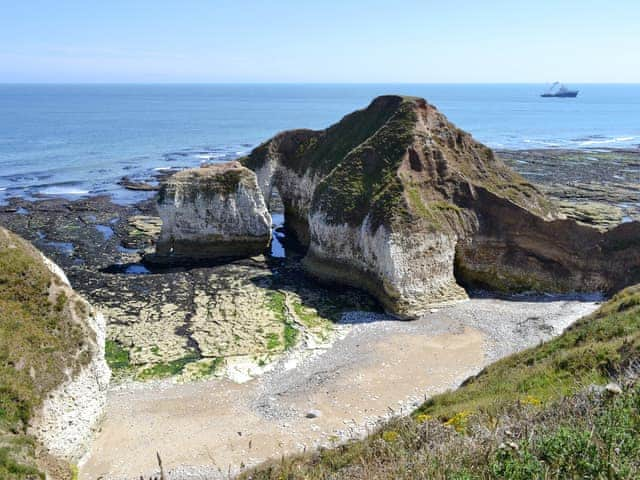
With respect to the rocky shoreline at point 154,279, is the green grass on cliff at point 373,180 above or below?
above

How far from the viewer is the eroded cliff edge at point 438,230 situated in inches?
1228

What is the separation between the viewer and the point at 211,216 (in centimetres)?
4069

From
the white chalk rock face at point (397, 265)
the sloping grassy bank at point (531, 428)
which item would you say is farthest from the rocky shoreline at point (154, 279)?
the sloping grassy bank at point (531, 428)

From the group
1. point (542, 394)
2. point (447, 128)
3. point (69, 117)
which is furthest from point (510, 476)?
point (69, 117)

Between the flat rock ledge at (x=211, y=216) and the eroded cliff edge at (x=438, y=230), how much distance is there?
4.43ft

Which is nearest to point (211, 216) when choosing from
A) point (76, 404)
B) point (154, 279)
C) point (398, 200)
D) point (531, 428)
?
point (154, 279)

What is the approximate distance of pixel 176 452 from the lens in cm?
1836

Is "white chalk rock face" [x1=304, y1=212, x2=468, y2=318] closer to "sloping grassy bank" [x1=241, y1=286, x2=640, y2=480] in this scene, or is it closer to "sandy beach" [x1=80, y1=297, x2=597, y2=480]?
"sandy beach" [x1=80, y1=297, x2=597, y2=480]

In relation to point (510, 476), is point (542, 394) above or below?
below

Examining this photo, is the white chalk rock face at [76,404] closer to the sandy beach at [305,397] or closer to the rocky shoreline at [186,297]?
the sandy beach at [305,397]

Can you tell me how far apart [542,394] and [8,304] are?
57.7 feet

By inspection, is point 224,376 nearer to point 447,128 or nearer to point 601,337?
point 601,337

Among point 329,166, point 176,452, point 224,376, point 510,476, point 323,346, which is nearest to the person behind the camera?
point 510,476

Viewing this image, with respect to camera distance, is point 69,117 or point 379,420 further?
point 69,117
